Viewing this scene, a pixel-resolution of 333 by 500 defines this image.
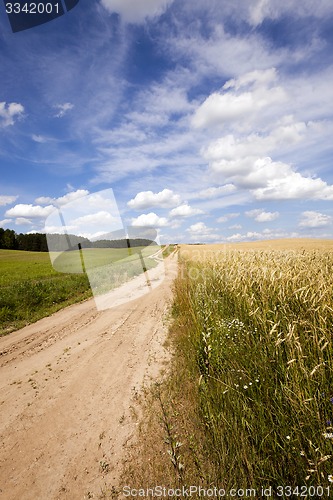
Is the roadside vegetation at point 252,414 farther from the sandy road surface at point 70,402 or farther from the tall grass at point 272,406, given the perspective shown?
the sandy road surface at point 70,402

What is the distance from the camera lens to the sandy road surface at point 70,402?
3.43 metres

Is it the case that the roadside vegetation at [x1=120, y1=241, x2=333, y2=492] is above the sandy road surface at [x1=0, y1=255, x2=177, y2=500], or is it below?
above

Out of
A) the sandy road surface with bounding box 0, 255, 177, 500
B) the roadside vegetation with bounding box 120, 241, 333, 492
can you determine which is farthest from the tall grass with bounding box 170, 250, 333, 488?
the sandy road surface with bounding box 0, 255, 177, 500

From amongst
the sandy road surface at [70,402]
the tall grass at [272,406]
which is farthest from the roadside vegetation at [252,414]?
the sandy road surface at [70,402]

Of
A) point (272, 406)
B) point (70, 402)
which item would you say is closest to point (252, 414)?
point (272, 406)

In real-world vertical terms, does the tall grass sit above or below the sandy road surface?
above

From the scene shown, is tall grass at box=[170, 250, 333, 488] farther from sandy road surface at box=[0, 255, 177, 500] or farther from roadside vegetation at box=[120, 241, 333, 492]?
sandy road surface at box=[0, 255, 177, 500]

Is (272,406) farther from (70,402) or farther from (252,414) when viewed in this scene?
(70,402)

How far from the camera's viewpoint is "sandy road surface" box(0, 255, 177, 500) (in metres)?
3.43

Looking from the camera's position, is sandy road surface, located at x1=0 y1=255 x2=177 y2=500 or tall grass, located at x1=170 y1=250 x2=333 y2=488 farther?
sandy road surface, located at x1=0 y1=255 x2=177 y2=500

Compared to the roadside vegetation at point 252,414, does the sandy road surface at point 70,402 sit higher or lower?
lower

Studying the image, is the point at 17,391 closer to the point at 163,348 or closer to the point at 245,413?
the point at 163,348

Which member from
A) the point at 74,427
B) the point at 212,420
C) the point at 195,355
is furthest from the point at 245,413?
the point at 74,427

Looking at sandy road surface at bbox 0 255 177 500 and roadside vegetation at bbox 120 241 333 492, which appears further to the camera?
sandy road surface at bbox 0 255 177 500
